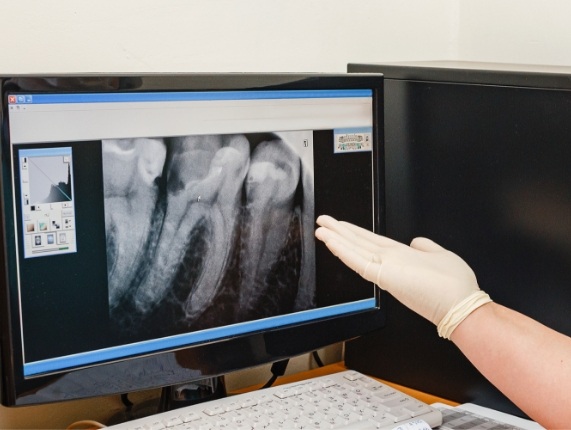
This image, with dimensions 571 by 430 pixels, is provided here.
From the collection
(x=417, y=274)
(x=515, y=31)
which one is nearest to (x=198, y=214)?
(x=417, y=274)

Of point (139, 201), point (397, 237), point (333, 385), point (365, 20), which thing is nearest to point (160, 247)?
point (139, 201)

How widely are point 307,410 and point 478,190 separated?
359mm

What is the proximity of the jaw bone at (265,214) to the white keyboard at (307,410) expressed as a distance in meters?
0.11

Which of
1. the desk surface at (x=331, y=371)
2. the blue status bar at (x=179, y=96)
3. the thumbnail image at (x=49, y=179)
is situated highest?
the blue status bar at (x=179, y=96)

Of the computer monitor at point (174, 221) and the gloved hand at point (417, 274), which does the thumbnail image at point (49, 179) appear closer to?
the computer monitor at point (174, 221)

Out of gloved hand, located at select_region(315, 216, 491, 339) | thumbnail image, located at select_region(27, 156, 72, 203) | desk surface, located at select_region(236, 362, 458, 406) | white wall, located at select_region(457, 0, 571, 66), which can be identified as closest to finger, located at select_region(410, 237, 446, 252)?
gloved hand, located at select_region(315, 216, 491, 339)

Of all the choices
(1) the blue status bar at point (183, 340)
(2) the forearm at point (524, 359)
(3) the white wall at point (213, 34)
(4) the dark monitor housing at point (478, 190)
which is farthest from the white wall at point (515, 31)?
(2) the forearm at point (524, 359)

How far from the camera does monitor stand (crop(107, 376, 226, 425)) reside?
958 millimetres

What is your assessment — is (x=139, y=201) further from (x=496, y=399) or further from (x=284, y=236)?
(x=496, y=399)

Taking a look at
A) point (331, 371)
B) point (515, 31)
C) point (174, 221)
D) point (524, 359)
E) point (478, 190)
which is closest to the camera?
point (524, 359)

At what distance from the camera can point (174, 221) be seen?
0.87m

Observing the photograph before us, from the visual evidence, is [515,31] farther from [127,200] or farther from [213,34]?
[127,200]

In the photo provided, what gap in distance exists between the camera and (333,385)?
1.00m

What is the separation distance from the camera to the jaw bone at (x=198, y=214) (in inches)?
34.1
